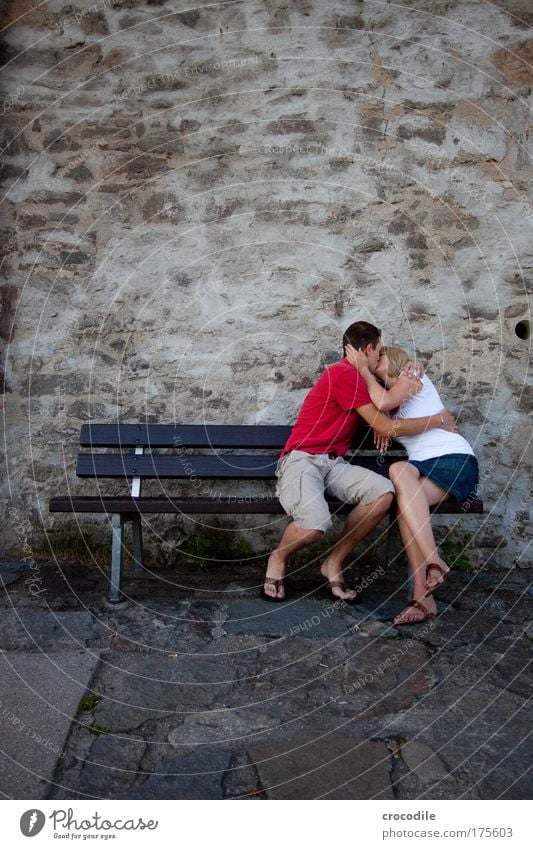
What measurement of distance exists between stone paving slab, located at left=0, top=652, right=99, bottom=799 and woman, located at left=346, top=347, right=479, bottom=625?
4.72 feet

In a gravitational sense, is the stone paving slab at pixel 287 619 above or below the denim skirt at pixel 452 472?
below

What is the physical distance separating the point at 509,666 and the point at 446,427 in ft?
4.14

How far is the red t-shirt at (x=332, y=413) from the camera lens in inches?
155

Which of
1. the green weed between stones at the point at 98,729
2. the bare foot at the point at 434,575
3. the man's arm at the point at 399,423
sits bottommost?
the bare foot at the point at 434,575

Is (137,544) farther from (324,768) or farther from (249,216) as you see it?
(324,768)

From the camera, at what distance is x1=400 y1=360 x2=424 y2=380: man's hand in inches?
157

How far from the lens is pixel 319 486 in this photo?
12.8 ft

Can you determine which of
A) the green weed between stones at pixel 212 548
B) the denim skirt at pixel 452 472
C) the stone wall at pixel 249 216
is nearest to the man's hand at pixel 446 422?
the denim skirt at pixel 452 472

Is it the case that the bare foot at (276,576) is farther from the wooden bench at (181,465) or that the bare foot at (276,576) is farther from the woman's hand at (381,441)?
the woman's hand at (381,441)

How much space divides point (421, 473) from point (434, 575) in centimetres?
56

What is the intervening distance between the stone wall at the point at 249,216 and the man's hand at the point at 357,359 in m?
0.65

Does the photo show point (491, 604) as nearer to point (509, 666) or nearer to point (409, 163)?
point (509, 666)
